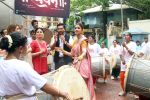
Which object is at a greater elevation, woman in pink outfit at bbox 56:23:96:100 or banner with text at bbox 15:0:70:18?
banner with text at bbox 15:0:70:18

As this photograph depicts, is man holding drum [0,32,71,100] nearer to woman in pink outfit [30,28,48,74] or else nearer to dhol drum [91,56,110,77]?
woman in pink outfit [30,28,48,74]

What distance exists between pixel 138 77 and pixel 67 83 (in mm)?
3284

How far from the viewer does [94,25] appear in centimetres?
3447

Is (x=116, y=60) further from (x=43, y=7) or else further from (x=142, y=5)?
(x=142, y=5)

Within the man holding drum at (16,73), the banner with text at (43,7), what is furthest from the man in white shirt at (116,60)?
the man holding drum at (16,73)

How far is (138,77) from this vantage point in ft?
24.7

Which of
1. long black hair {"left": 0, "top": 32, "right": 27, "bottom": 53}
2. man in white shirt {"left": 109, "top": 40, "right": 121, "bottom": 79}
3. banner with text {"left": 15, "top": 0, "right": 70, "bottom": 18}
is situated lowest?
man in white shirt {"left": 109, "top": 40, "right": 121, "bottom": 79}

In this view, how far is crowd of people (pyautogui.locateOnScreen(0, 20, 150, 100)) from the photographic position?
3.35 metres

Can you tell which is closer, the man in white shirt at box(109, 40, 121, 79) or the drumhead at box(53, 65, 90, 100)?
the drumhead at box(53, 65, 90, 100)

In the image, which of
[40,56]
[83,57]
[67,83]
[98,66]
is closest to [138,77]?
[83,57]

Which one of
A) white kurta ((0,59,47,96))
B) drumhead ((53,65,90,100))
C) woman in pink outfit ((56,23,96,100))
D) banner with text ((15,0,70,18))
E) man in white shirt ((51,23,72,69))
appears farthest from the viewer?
banner with text ((15,0,70,18))

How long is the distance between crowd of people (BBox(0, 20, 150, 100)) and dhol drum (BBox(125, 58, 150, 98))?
894 mm

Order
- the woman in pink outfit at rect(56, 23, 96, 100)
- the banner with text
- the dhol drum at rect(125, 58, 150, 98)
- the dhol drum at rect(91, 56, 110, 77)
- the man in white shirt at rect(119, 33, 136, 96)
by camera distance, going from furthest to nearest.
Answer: the banner with text < the dhol drum at rect(91, 56, 110, 77) < the man in white shirt at rect(119, 33, 136, 96) < the dhol drum at rect(125, 58, 150, 98) < the woman in pink outfit at rect(56, 23, 96, 100)

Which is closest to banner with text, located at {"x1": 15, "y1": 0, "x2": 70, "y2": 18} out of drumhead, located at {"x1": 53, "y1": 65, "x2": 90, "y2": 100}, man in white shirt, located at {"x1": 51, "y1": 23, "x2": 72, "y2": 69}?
man in white shirt, located at {"x1": 51, "y1": 23, "x2": 72, "y2": 69}
